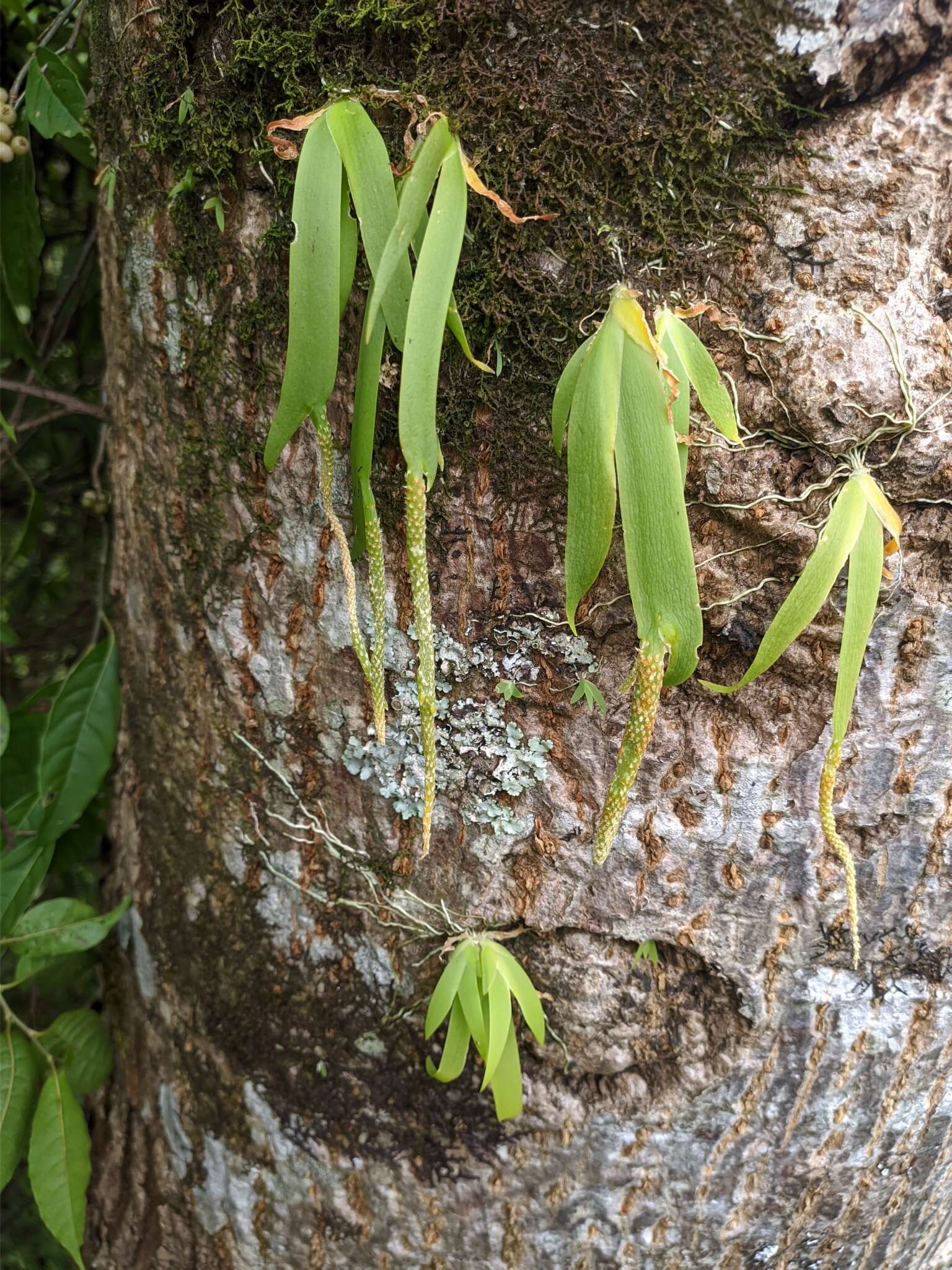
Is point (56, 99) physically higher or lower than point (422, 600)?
higher

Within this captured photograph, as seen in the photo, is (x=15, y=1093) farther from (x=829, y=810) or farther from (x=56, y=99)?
(x=56, y=99)

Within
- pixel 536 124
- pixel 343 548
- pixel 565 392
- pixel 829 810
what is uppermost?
pixel 536 124

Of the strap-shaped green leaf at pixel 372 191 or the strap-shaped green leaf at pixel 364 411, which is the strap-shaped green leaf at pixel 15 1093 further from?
the strap-shaped green leaf at pixel 372 191

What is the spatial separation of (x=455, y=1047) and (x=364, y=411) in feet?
1.80


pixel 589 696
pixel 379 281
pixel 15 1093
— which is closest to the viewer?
pixel 379 281

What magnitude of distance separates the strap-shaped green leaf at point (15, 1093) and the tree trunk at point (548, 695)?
0.53 ft

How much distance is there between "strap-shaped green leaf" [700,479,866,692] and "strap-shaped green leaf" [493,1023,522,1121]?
0.39 meters

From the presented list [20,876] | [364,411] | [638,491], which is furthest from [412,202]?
[20,876]

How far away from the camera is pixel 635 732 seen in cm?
59

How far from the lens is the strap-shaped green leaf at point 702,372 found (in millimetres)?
607

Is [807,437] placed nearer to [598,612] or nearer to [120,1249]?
[598,612]

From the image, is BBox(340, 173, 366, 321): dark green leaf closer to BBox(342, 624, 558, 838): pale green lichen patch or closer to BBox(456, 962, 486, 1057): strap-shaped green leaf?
BBox(342, 624, 558, 838): pale green lichen patch

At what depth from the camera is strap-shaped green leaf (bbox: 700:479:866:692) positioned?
1.97 feet

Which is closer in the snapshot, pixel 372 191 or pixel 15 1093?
pixel 372 191
